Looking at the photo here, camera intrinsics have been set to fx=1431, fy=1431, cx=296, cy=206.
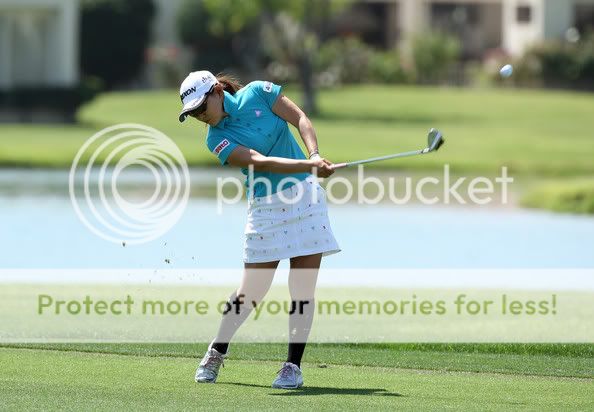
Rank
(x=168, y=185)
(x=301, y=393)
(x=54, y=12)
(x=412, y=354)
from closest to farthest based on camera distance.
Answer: (x=301, y=393)
(x=412, y=354)
(x=168, y=185)
(x=54, y=12)

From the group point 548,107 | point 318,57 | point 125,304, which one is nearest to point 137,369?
point 125,304

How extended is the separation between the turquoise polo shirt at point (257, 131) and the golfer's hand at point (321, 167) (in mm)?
191

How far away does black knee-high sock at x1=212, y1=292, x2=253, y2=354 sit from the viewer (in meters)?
7.94

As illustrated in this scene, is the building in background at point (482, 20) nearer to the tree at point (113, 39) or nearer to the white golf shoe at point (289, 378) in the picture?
the tree at point (113, 39)

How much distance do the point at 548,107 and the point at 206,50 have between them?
52.9ft

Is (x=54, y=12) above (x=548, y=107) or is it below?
above

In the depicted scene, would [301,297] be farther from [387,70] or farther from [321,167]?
[387,70]

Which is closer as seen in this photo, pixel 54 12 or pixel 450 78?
pixel 54 12

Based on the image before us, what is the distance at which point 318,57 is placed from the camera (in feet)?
177

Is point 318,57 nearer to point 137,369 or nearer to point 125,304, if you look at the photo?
point 125,304

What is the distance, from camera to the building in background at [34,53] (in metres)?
41.6
